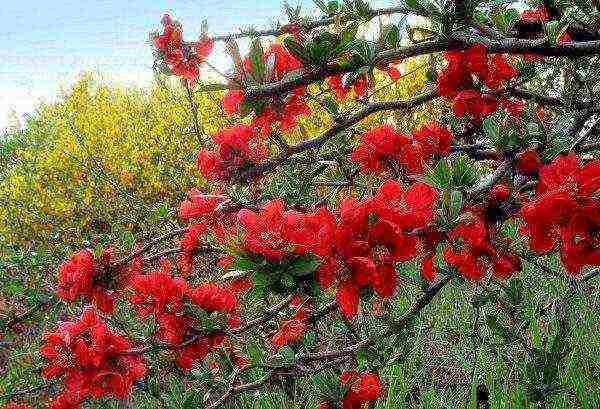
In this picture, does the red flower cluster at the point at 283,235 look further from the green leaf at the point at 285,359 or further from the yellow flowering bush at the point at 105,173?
the yellow flowering bush at the point at 105,173

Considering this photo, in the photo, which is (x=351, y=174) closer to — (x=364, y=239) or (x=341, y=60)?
(x=341, y=60)

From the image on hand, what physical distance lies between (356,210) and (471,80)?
2.69 ft

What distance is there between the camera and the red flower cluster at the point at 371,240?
78 centimetres

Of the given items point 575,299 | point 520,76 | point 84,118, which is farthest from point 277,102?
point 84,118

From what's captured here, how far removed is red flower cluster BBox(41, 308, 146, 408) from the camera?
1.45m

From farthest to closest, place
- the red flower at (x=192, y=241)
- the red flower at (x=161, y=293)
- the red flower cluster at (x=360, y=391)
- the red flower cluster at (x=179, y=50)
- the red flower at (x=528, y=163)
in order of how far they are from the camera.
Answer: the red flower cluster at (x=179, y=50) → the red flower cluster at (x=360, y=391) → the red flower at (x=192, y=241) → the red flower at (x=161, y=293) → the red flower at (x=528, y=163)

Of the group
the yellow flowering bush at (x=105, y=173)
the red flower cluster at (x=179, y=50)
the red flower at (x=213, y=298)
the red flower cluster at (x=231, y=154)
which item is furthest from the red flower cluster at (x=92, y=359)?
the yellow flowering bush at (x=105, y=173)

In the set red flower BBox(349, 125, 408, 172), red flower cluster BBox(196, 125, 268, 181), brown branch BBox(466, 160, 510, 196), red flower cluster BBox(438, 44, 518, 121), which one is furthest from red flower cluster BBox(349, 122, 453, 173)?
brown branch BBox(466, 160, 510, 196)

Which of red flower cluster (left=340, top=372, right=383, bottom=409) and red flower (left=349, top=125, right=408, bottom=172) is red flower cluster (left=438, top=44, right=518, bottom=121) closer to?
red flower (left=349, top=125, right=408, bottom=172)

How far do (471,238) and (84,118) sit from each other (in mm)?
6122

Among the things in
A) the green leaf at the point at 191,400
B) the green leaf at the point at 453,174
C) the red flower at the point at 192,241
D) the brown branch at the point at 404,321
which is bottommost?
the green leaf at the point at 191,400

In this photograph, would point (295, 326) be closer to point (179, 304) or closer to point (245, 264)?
point (179, 304)

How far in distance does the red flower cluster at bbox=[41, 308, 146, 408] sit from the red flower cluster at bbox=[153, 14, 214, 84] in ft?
3.23

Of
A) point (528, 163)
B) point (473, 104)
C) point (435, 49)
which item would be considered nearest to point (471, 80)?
point (473, 104)
